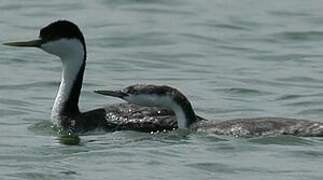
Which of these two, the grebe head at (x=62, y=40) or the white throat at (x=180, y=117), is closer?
the white throat at (x=180, y=117)

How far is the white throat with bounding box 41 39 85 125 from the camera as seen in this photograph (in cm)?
1798

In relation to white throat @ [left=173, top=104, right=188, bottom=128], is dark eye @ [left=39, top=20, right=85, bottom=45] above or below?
above

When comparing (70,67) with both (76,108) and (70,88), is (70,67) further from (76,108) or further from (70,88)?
(76,108)

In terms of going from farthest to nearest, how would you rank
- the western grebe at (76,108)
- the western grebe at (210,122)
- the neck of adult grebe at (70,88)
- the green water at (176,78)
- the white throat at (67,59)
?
1. the white throat at (67,59)
2. the neck of adult grebe at (70,88)
3. the western grebe at (76,108)
4. the western grebe at (210,122)
5. the green water at (176,78)

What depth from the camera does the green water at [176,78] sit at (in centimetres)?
1520

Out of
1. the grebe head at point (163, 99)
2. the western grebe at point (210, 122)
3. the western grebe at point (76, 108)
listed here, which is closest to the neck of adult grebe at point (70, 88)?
the western grebe at point (76, 108)

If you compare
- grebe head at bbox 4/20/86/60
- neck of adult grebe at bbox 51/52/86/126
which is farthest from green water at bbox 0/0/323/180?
grebe head at bbox 4/20/86/60

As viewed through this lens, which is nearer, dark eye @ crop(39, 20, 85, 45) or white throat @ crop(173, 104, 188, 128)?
white throat @ crop(173, 104, 188, 128)

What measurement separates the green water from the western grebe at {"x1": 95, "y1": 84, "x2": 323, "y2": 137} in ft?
0.41

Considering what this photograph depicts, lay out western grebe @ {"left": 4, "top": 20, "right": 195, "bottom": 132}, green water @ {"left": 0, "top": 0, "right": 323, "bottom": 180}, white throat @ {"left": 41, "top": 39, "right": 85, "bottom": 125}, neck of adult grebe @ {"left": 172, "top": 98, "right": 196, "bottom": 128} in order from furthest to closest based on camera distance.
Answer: white throat @ {"left": 41, "top": 39, "right": 85, "bottom": 125}, western grebe @ {"left": 4, "top": 20, "right": 195, "bottom": 132}, neck of adult grebe @ {"left": 172, "top": 98, "right": 196, "bottom": 128}, green water @ {"left": 0, "top": 0, "right": 323, "bottom": 180}

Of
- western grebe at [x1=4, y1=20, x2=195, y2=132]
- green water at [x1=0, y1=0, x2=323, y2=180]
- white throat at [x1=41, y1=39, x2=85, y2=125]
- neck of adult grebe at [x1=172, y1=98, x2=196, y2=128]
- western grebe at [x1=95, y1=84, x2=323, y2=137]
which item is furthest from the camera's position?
white throat at [x1=41, y1=39, x2=85, y2=125]

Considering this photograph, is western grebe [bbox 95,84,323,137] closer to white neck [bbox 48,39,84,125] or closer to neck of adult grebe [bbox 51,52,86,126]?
neck of adult grebe [bbox 51,52,86,126]

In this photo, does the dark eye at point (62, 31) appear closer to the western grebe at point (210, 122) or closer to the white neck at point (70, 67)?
the white neck at point (70, 67)

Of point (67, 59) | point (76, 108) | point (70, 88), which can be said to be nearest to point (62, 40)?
point (67, 59)
